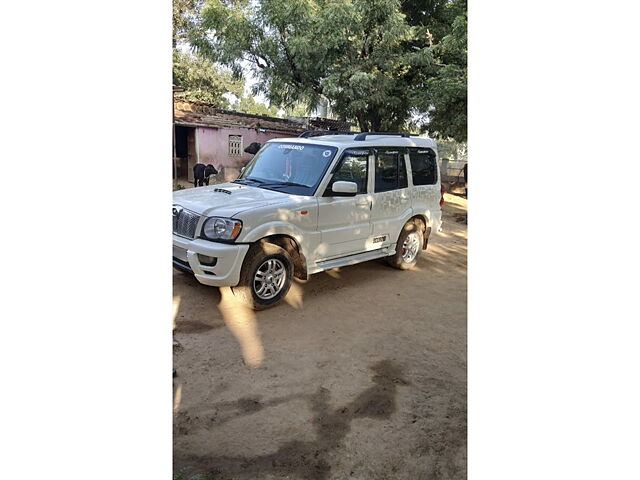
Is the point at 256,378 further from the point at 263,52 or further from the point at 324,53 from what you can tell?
the point at 263,52

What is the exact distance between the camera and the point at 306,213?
562cm

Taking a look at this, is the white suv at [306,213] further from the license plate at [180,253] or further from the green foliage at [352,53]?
the green foliage at [352,53]

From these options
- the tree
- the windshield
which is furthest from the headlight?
the tree

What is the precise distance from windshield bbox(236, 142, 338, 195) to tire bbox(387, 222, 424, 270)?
1.82 meters

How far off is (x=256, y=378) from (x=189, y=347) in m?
0.89

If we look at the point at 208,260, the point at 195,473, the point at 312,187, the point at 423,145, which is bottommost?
the point at 195,473

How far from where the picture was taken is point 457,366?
4.45m

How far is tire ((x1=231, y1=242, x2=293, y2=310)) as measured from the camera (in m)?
5.25

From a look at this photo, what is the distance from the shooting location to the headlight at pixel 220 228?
506 centimetres

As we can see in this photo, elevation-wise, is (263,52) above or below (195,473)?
above

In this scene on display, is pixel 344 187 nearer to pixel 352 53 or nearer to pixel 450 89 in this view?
pixel 450 89

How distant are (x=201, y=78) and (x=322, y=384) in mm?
28537

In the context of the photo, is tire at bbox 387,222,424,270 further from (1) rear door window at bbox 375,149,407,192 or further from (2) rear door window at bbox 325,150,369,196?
(2) rear door window at bbox 325,150,369,196

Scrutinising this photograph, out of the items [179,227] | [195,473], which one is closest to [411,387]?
[195,473]
